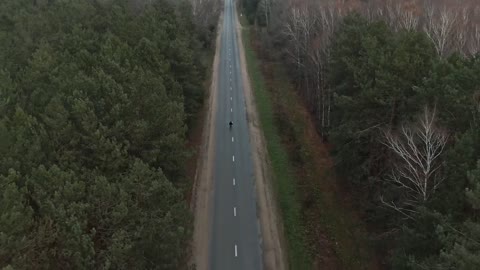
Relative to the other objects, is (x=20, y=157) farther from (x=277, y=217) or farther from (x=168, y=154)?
(x=277, y=217)

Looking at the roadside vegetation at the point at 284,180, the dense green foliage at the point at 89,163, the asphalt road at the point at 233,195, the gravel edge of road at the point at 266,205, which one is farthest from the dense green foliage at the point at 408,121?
the dense green foliage at the point at 89,163

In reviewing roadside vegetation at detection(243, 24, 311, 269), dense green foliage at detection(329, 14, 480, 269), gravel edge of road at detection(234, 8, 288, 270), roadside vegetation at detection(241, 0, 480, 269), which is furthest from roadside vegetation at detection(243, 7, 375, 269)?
dense green foliage at detection(329, 14, 480, 269)

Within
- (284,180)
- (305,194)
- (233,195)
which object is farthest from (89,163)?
(284,180)

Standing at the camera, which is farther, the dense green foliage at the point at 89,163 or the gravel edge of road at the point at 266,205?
the gravel edge of road at the point at 266,205

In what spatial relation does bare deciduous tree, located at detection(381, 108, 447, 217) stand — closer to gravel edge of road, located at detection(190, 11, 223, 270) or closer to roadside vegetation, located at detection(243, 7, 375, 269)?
roadside vegetation, located at detection(243, 7, 375, 269)

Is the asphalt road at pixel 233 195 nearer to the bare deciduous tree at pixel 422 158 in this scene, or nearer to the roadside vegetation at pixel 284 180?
the roadside vegetation at pixel 284 180
